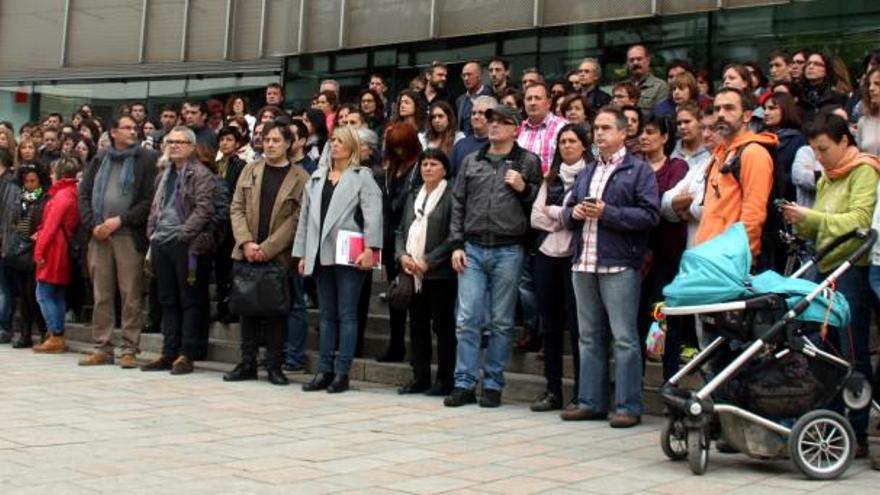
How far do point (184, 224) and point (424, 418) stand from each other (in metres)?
3.56

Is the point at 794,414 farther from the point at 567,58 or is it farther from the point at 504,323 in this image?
the point at 567,58

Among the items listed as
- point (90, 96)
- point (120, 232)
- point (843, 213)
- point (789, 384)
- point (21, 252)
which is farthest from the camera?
point (90, 96)

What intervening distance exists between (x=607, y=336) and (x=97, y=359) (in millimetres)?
5569

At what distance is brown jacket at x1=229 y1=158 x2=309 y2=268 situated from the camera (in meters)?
9.41

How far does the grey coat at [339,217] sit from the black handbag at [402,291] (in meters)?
0.59

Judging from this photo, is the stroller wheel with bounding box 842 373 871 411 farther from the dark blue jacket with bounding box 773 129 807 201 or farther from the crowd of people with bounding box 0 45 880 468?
the dark blue jacket with bounding box 773 129 807 201

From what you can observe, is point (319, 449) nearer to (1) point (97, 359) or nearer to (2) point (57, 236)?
(1) point (97, 359)

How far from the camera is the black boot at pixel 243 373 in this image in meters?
9.53

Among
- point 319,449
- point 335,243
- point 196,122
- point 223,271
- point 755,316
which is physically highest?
point 196,122

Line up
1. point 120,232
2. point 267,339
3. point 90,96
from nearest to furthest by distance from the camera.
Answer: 1. point 267,339
2. point 120,232
3. point 90,96

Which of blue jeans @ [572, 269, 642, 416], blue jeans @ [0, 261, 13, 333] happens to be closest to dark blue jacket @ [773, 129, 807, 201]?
blue jeans @ [572, 269, 642, 416]

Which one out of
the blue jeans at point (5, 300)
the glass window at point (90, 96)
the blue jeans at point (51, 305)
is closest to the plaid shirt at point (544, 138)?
the blue jeans at point (51, 305)

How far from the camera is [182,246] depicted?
997 centimetres

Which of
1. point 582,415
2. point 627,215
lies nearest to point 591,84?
point 627,215
